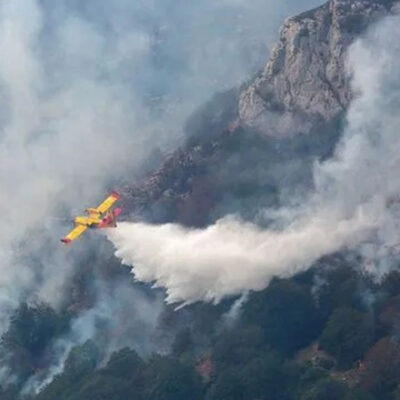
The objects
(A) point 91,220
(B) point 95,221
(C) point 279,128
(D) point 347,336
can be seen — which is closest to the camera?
(D) point 347,336

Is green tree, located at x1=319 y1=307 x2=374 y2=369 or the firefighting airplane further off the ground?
the firefighting airplane

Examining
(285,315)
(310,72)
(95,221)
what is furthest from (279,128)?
(95,221)

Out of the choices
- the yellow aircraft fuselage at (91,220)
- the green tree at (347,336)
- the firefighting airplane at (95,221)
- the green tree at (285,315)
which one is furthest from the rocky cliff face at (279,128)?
the green tree at (347,336)

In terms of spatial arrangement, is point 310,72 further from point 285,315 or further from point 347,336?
point 347,336

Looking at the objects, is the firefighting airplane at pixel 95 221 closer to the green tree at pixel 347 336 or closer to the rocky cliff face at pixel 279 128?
the rocky cliff face at pixel 279 128

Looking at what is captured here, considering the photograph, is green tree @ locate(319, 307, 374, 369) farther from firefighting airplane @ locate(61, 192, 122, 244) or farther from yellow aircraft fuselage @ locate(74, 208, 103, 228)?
yellow aircraft fuselage @ locate(74, 208, 103, 228)

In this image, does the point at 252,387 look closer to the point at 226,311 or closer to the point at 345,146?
the point at 226,311

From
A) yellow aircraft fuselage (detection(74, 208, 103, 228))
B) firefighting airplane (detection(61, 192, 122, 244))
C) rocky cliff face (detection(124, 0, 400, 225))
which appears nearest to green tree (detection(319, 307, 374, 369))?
rocky cliff face (detection(124, 0, 400, 225))
